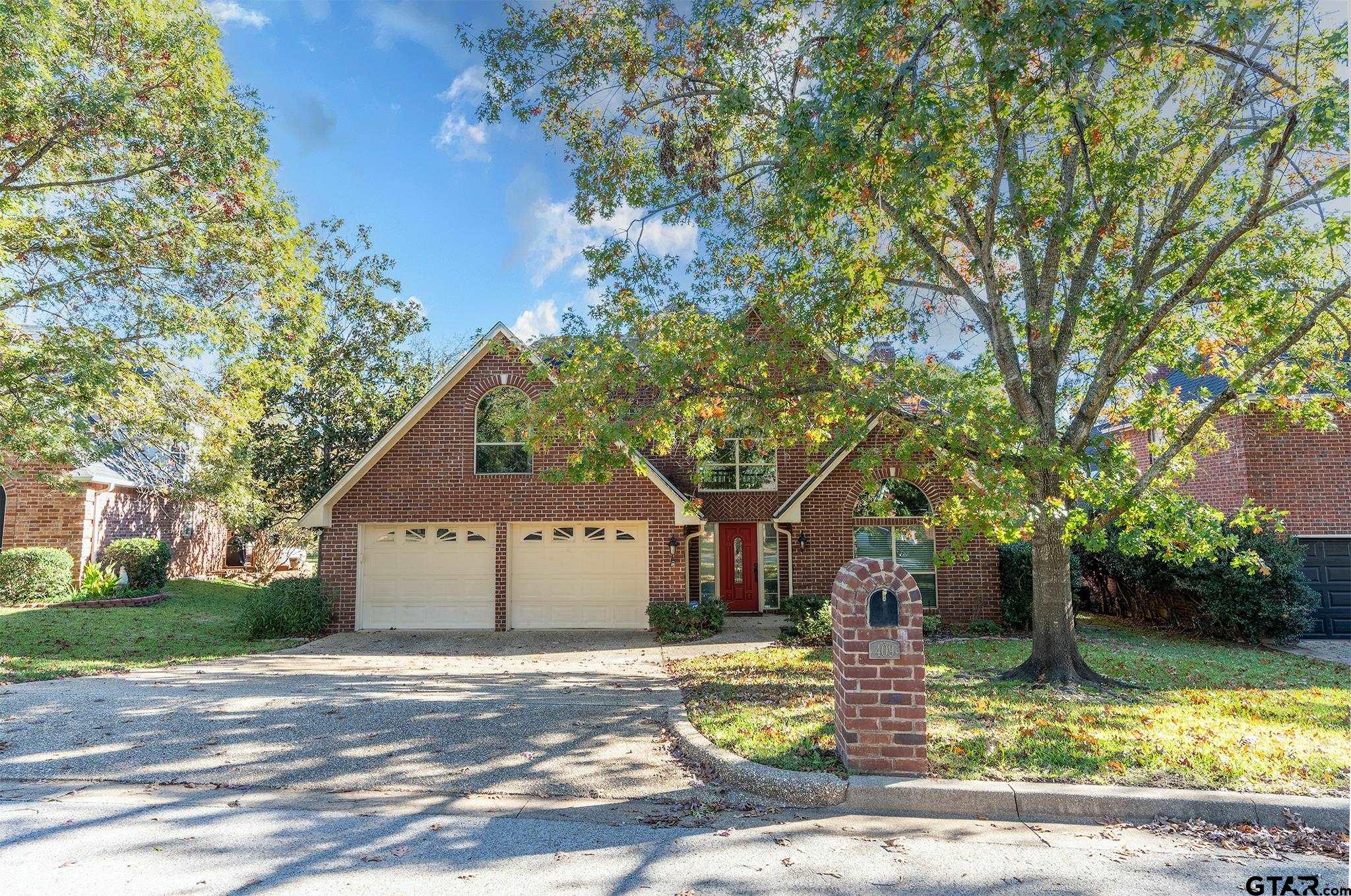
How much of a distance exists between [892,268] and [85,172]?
12823 mm

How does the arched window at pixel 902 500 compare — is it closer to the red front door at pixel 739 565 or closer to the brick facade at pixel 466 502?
the red front door at pixel 739 565

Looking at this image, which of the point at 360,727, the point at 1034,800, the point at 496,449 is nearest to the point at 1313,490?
the point at 1034,800

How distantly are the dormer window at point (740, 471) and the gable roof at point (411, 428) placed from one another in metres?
2.70

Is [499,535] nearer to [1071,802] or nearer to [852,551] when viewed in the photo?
[852,551]

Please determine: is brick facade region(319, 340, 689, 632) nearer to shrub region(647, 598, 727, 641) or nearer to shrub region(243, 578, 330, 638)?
shrub region(243, 578, 330, 638)

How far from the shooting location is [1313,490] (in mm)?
14469

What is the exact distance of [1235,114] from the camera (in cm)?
820

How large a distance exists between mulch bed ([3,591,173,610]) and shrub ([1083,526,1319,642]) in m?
20.2

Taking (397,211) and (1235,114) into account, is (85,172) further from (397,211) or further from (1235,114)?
(1235,114)

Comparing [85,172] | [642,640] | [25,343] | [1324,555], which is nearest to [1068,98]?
[642,640]

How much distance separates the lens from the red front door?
652 inches

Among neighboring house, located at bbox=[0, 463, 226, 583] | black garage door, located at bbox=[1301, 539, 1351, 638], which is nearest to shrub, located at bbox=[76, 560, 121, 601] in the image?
neighboring house, located at bbox=[0, 463, 226, 583]

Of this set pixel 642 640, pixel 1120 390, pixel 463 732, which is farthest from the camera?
pixel 642 640

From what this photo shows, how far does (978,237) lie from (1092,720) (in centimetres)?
592
